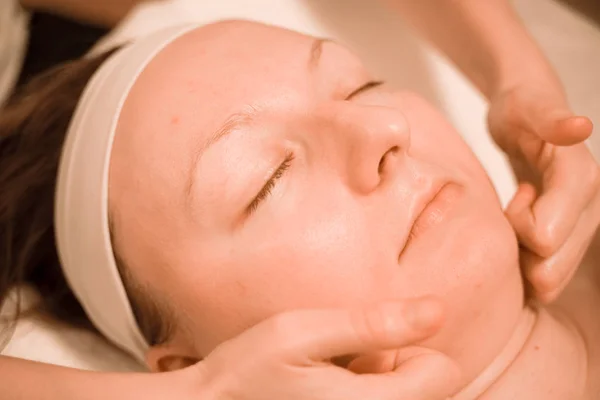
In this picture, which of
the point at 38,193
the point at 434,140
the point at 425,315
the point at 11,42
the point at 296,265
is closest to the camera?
the point at 425,315

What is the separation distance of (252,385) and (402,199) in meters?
0.29

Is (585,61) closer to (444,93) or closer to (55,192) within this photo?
(444,93)

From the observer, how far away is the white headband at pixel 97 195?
0.87 meters

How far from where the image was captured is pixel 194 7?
4.88 ft

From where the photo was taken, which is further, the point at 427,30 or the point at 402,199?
the point at 427,30

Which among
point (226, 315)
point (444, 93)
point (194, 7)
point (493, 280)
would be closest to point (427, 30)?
point (444, 93)

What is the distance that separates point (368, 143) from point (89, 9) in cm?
109

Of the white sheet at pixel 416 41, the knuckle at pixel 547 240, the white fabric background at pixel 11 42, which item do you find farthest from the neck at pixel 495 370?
the white fabric background at pixel 11 42

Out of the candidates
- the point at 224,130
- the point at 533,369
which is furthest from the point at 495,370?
the point at 224,130

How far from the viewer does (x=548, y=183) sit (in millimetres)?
882

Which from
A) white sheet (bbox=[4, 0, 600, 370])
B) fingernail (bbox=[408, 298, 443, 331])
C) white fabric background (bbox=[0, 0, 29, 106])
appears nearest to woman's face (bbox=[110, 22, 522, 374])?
fingernail (bbox=[408, 298, 443, 331])

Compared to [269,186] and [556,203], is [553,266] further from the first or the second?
[269,186]

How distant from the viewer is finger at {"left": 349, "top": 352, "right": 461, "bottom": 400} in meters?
0.64

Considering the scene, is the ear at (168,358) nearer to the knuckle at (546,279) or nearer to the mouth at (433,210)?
the mouth at (433,210)
